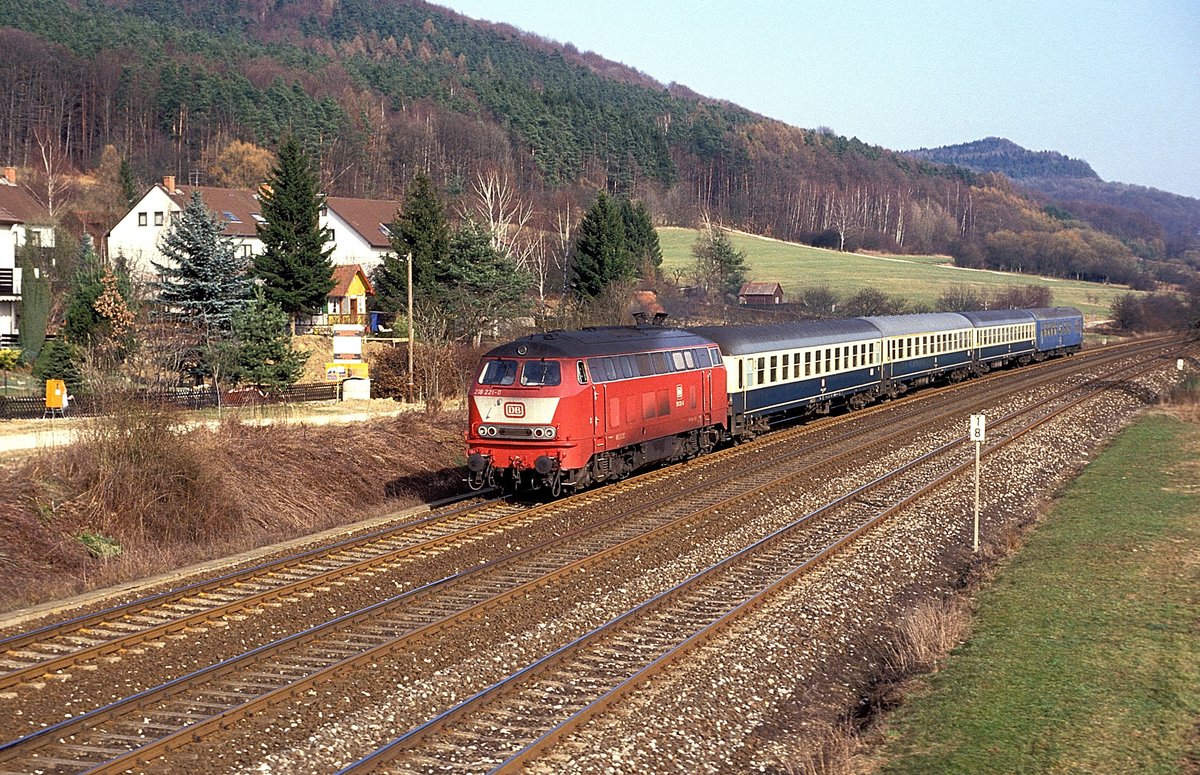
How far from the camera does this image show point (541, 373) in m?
21.2

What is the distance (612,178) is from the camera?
452ft

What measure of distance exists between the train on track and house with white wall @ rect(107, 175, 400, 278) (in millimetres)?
44756

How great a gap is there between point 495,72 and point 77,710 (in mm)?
187847

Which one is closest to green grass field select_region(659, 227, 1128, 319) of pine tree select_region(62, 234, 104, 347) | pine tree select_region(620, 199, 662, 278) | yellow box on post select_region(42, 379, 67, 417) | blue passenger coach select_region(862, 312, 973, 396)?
pine tree select_region(620, 199, 662, 278)

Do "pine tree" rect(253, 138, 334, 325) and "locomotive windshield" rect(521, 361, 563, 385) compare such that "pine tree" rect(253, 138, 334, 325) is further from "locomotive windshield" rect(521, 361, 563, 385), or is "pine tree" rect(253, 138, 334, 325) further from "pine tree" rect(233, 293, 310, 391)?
"locomotive windshield" rect(521, 361, 563, 385)

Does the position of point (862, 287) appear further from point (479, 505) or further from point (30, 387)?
point (479, 505)

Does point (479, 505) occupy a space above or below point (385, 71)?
below

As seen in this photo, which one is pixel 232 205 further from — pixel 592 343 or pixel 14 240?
pixel 592 343

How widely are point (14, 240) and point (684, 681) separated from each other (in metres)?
57.1

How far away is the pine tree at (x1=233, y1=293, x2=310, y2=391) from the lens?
40219 mm

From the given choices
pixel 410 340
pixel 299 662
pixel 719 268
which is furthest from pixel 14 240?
pixel 299 662

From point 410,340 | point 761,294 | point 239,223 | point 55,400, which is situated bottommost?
point 55,400

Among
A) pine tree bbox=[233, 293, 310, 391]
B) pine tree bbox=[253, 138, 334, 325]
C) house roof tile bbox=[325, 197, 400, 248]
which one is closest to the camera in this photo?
pine tree bbox=[233, 293, 310, 391]

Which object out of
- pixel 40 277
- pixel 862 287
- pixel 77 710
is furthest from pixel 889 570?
pixel 862 287
